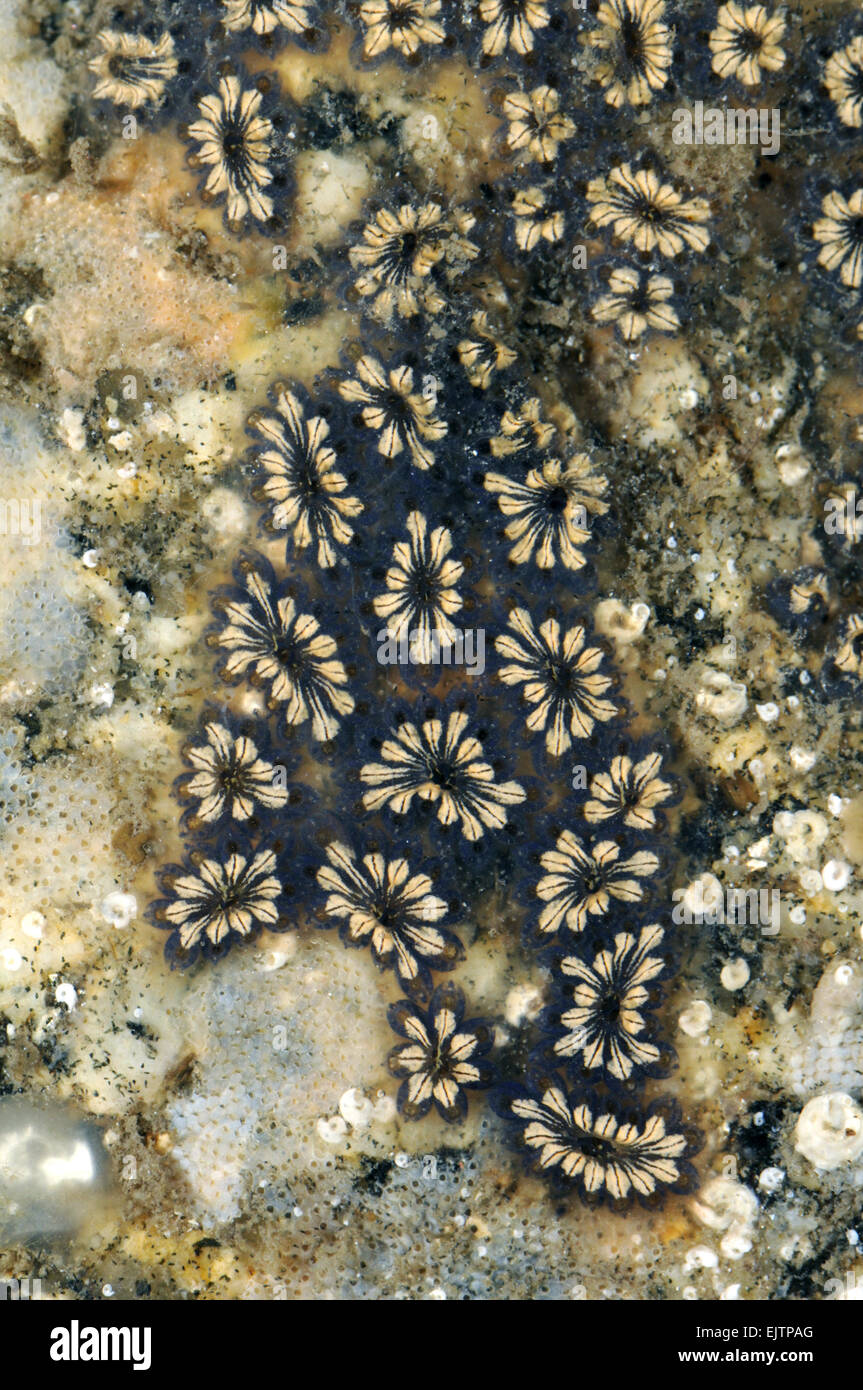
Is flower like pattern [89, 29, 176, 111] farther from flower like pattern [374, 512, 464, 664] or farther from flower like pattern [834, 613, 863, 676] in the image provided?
flower like pattern [834, 613, 863, 676]

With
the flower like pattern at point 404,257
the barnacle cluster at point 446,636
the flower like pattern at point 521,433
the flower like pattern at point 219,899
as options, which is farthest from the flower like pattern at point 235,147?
the flower like pattern at point 219,899

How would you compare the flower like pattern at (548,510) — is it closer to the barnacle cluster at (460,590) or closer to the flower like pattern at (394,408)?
the barnacle cluster at (460,590)

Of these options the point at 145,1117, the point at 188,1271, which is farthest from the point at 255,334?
the point at 188,1271

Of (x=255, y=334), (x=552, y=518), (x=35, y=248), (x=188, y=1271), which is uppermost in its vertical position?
(x=35, y=248)

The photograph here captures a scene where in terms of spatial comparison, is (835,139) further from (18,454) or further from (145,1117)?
(145,1117)

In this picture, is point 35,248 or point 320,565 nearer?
point 320,565

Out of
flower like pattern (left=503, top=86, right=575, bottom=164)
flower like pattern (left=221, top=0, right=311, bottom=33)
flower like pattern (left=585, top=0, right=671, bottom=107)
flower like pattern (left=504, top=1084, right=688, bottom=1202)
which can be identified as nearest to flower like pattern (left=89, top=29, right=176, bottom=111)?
flower like pattern (left=221, top=0, right=311, bottom=33)

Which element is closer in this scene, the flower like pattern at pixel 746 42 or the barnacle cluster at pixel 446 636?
the barnacle cluster at pixel 446 636
